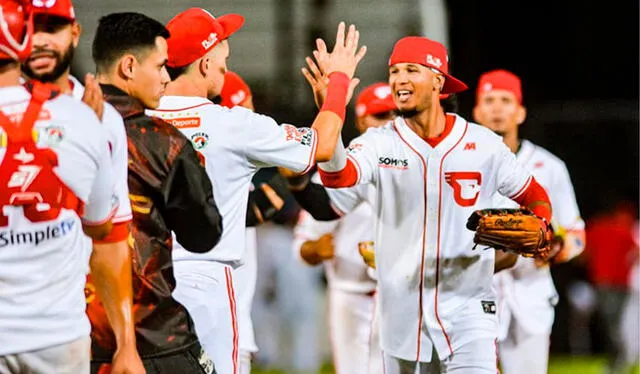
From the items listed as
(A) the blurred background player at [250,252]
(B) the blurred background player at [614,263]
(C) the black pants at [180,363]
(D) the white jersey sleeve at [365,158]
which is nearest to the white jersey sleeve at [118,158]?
(C) the black pants at [180,363]

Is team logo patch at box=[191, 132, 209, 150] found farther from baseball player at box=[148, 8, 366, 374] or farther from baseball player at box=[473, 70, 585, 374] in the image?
baseball player at box=[473, 70, 585, 374]

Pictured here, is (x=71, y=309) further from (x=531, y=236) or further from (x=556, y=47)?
(x=556, y=47)

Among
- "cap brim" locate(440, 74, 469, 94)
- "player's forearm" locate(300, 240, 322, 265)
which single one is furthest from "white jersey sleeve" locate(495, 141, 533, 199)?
"player's forearm" locate(300, 240, 322, 265)

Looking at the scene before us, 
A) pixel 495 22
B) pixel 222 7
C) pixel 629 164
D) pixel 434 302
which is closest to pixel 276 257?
pixel 222 7

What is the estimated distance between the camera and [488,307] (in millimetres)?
6004

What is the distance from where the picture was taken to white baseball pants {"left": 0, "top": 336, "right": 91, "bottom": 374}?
352 cm

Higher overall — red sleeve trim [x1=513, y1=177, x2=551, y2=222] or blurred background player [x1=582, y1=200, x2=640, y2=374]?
red sleeve trim [x1=513, y1=177, x2=551, y2=222]

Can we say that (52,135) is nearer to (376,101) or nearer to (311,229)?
(376,101)

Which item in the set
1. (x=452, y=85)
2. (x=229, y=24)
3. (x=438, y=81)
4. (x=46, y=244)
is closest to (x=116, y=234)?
(x=46, y=244)

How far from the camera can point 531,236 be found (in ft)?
19.0

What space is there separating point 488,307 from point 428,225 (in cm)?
55

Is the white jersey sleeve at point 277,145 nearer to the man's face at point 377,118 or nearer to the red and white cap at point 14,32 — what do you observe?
the red and white cap at point 14,32

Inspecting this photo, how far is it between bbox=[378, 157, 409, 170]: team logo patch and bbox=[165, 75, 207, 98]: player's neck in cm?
117

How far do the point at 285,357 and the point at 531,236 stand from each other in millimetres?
9847
